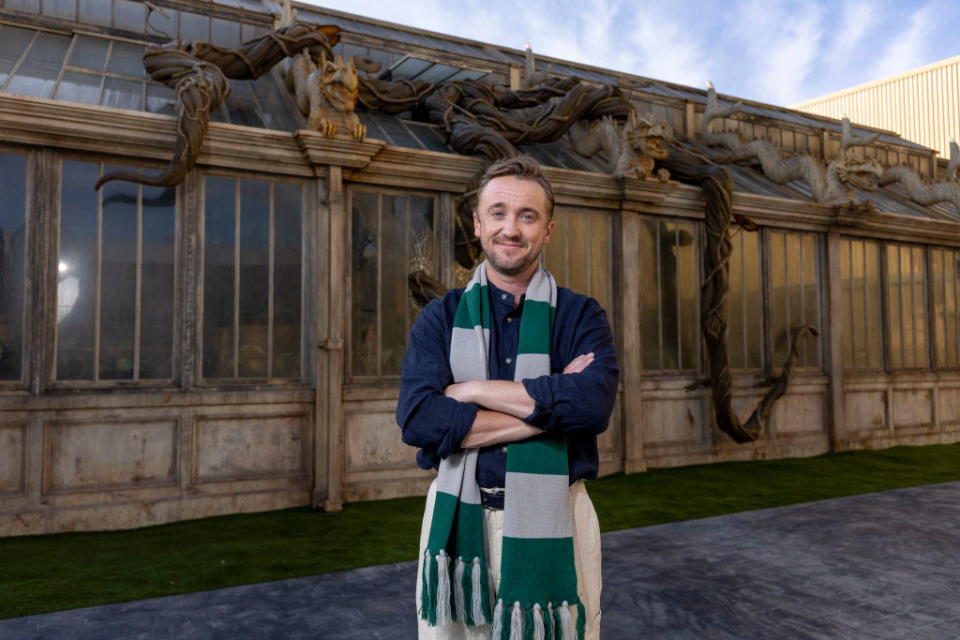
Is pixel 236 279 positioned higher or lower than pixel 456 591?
higher

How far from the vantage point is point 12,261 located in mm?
5430

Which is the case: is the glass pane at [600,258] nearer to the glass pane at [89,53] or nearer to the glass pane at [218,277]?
the glass pane at [218,277]

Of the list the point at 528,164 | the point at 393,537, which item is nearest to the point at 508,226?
the point at 528,164

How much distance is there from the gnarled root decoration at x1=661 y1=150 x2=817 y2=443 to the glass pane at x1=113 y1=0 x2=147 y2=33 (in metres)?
6.65

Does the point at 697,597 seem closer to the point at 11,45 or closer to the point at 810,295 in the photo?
the point at 810,295

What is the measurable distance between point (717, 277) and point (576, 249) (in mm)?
1888

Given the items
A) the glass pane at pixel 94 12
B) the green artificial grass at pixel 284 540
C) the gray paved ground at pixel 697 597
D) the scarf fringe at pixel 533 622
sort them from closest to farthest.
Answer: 1. the scarf fringe at pixel 533 622
2. the gray paved ground at pixel 697 597
3. the green artificial grass at pixel 284 540
4. the glass pane at pixel 94 12

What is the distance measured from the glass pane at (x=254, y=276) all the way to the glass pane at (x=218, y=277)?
97mm

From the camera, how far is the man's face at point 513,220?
1783mm

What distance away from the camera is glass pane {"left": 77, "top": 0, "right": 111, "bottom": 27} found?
7.77 metres

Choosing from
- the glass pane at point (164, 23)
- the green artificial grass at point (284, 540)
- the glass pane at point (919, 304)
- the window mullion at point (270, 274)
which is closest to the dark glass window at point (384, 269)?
the window mullion at point (270, 274)

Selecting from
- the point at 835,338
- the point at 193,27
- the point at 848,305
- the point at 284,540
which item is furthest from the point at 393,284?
the point at 848,305

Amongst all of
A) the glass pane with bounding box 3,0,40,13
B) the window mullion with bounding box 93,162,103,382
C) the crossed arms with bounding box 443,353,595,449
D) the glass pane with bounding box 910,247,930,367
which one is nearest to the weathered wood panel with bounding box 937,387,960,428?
the glass pane with bounding box 910,247,930,367

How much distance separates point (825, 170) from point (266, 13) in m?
7.99
